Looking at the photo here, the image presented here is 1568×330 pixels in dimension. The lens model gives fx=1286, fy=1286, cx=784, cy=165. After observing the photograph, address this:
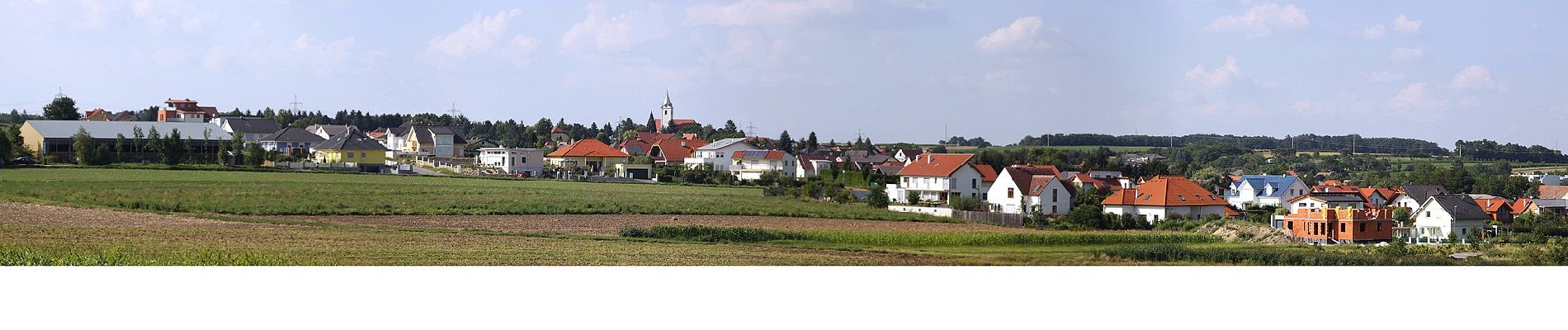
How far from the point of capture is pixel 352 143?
1712 cm

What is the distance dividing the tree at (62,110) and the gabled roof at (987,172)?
1028cm

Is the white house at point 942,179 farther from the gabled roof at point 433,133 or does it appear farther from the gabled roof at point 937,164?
the gabled roof at point 433,133

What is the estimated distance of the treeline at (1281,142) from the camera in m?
13.4

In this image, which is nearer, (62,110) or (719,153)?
(62,110)

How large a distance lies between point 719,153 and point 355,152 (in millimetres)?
4918

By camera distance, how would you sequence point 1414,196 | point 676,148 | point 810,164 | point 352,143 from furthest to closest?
point 810,164, point 352,143, point 676,148, point 1414,196

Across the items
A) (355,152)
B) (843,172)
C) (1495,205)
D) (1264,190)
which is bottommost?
(1495,205)

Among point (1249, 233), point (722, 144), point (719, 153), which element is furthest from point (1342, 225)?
point (719, 153)

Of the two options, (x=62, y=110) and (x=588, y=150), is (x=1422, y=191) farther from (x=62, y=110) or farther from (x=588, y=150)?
(x=62, y=110)

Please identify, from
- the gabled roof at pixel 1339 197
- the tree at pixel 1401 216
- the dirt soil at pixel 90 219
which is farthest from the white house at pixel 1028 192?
the dirt soil at pixel 90 219

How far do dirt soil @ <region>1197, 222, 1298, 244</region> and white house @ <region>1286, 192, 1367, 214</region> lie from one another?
18.3 inches

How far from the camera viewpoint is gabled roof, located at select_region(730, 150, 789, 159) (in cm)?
1967

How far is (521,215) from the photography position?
13258mm
